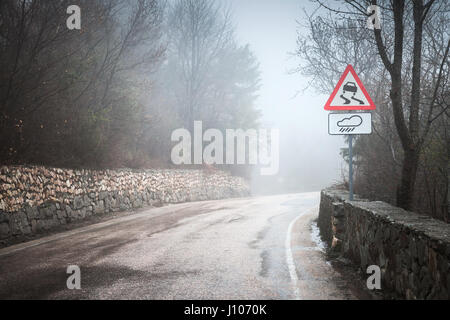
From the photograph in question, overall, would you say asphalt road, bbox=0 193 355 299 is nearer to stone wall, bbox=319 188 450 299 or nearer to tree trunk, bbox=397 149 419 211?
stone wall, bbox=319 188 450 299

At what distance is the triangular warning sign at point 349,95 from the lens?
6.29m

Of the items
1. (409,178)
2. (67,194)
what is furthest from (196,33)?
(409,178)

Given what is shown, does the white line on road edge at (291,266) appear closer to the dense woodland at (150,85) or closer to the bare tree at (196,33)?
the dense woodland at (150,85)

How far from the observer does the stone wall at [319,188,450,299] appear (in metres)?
3.01

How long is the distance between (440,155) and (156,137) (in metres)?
17.1

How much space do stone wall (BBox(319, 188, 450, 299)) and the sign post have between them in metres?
1.35

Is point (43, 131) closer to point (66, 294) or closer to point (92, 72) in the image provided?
point (92, 72)

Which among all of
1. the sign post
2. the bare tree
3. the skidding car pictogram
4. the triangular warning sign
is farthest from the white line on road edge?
the bare tree

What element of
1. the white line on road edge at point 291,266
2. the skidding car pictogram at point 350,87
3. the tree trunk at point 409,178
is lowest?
the white line on road edge at point 291,266

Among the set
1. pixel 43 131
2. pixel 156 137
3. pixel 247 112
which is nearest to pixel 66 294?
pixel 43 131

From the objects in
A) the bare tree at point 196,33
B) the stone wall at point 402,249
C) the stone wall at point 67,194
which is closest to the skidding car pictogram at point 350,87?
the stone wall at point 402,249

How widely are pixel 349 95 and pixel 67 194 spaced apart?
8528 millimetres

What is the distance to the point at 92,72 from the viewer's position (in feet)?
44.5

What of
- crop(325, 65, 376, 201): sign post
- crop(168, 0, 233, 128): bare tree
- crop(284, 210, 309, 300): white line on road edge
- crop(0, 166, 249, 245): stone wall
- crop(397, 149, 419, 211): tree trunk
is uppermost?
crop(168, 0, 233, 128): bare tree
